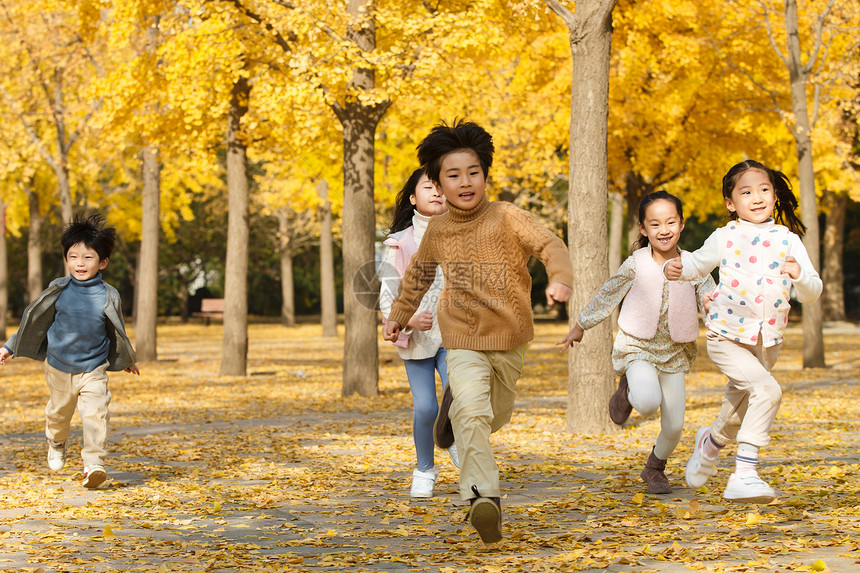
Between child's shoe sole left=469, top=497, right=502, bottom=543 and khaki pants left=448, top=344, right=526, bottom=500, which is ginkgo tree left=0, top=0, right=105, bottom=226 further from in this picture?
child's shoe sole left=469, top=497, right=502, bottom=543

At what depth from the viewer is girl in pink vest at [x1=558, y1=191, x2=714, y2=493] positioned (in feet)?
19.1

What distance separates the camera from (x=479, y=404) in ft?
16.0

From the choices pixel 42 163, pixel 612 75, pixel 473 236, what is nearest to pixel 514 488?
pixel 473 236

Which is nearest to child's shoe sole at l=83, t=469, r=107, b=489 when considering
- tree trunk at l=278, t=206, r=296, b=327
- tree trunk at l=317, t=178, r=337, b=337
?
tree trunk at l=317, t=178, r=337, b=337

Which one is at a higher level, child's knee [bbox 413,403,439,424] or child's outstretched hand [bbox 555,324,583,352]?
child's outstretched hand [bbox 555,324,583,352]

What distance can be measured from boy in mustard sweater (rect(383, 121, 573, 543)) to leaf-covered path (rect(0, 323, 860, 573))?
63cm

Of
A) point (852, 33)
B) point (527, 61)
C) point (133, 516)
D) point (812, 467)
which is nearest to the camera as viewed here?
point (133, 516)

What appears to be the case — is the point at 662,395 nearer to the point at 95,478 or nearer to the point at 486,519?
the point at 486,519

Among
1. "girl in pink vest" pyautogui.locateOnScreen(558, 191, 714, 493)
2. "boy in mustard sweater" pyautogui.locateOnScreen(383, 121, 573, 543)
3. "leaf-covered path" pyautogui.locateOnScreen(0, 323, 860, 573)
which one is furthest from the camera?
"girl in pink vest" pyautogui.locateOnScreen(558, 191, 714, 493)

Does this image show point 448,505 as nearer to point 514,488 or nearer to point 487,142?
point 514,488

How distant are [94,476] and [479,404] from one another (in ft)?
9.57

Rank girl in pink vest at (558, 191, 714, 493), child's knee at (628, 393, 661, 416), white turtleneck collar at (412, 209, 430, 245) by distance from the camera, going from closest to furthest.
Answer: child's knee at (628, 393, 661, 416), girl in pink vest at (558, 191, 714, 493), white turtleneck collar at (412, 209, 430, 245)

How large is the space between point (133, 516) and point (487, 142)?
2821 millimetres

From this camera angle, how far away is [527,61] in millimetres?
19391
